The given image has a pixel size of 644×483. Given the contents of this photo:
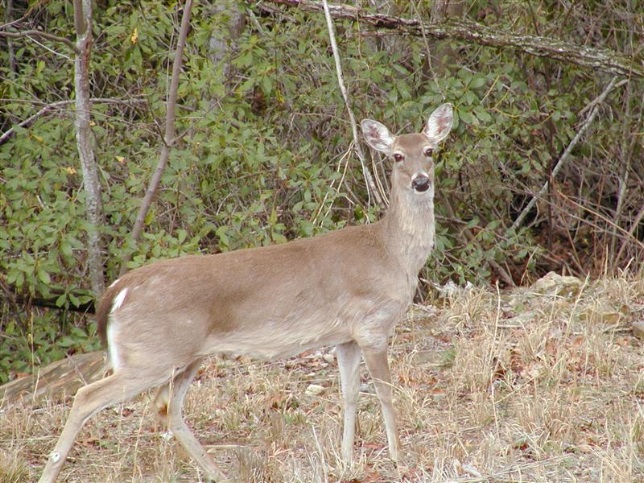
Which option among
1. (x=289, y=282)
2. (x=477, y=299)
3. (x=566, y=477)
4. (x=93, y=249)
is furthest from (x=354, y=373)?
(x=93, y=249)

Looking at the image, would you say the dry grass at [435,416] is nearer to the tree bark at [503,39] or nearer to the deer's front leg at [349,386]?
the deer's front leg at [349,386]

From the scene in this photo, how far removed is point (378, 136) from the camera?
684cm

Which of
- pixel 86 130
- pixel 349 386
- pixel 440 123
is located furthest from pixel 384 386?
pixel 86 130

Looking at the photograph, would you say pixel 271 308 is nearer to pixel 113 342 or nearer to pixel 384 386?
pixel 384 386

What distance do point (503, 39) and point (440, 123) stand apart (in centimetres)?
239

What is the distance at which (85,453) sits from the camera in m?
6.24

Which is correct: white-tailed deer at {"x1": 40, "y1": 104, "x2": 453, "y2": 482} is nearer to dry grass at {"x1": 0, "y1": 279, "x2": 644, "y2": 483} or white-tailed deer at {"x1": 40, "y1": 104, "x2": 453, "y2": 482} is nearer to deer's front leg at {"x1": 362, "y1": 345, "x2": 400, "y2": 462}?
deer's front leg at {"x1": 362, "y1": 345, "x2": 400, "y2": 462}

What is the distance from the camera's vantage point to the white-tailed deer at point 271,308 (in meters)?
5.75

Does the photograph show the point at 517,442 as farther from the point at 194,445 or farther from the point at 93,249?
the point at 93,249

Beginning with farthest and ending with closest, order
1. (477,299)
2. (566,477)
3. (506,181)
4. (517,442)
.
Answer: (506,181) < (477,299) < (517,442) < (566,477)

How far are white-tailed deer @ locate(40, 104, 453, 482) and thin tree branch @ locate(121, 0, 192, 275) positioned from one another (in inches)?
97.6

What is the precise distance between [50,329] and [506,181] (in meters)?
4.59

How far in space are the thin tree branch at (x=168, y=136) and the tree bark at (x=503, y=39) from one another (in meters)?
1.22

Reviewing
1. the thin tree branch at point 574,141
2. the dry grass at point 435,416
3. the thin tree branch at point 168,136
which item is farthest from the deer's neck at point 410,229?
the thin tree branch at point 574,141
